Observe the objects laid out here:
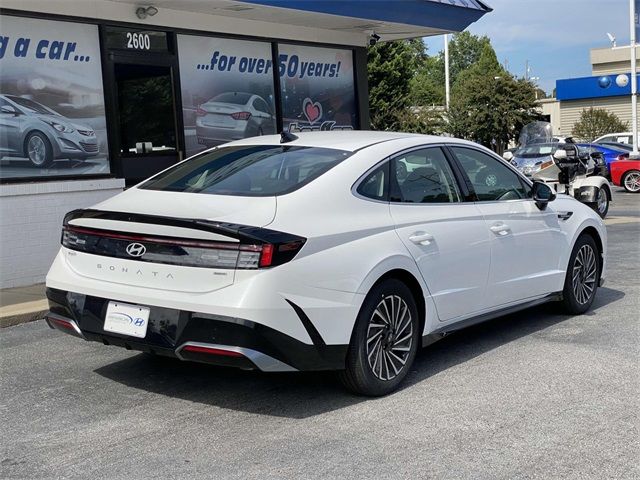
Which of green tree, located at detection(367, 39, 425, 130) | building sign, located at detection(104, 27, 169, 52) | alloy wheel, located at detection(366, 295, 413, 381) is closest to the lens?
alloy wheel, located at detection(366, 295, 413, 381)

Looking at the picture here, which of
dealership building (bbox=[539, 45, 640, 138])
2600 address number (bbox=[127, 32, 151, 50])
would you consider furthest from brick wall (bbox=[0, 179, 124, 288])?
dealership building (bbox=[539, 45, 640, 138])

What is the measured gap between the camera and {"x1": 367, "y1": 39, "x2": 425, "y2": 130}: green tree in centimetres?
3444

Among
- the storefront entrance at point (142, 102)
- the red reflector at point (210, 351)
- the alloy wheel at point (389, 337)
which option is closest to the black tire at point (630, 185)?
the storefront entrance at point (142, 102)

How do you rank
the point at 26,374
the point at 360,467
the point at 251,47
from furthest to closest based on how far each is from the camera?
1. the point at 251,47
2. the point at 26,374
3. the point at 360,467

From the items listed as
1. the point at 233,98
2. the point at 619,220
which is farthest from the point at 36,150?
the point at 619,220

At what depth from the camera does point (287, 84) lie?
43.0 ft

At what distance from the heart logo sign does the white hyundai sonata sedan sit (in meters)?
7.47

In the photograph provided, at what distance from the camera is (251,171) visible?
5293 mm

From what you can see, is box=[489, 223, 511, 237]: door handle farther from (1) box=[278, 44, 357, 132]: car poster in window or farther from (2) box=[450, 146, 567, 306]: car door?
(1) box=[278, 44, 357, 132]: car poster in window

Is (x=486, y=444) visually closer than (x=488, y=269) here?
Yes

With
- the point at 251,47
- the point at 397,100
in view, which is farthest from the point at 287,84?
the point at 397,100

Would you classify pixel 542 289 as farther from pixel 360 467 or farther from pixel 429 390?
pixel 360 467

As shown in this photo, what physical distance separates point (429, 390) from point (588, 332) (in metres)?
2.07

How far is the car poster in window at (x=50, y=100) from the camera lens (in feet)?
29.6
